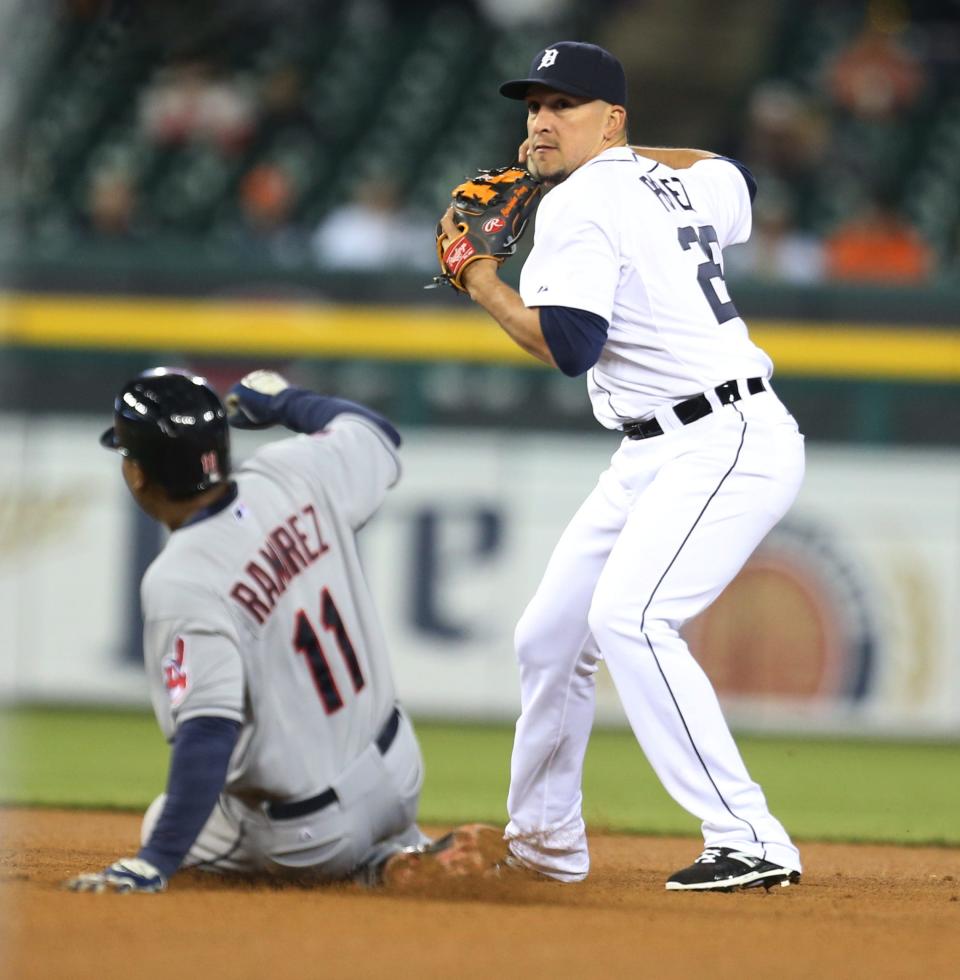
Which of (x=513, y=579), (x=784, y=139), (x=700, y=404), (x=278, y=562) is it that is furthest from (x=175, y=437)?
(x=784, y=139)

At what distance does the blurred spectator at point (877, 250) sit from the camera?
30.0 ft

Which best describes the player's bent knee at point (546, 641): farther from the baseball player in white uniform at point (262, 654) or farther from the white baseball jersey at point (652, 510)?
the baseball player in white uniform at point (262, 654)

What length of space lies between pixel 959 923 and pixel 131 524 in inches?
205

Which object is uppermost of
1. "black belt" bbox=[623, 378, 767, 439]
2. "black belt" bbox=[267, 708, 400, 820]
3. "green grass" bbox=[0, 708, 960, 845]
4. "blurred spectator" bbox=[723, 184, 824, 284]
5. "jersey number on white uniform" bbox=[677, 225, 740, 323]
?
"blurred spectator" bbox=[723, 184, 824, 284]

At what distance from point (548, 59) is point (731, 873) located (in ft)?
5.86

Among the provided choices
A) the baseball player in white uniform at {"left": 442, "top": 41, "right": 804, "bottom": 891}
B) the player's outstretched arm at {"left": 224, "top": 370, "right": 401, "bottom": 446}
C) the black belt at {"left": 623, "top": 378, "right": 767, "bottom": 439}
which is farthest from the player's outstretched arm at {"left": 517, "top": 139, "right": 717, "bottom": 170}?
the player's outstretched arm at {"left": 224, "top": 370, "right": 401, "bottom": 446}

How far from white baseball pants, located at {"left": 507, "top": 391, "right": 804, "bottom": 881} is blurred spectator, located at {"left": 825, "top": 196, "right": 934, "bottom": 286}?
531 cm

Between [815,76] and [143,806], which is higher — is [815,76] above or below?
above

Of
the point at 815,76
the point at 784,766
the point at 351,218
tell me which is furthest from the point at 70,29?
the point at 784,766

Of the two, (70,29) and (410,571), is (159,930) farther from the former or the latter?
(70,29)

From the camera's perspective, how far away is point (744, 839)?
3.71m

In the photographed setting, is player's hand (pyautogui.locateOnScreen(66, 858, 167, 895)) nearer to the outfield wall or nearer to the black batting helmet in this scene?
the black batting helmet

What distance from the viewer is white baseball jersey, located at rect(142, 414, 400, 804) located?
3074 millimetres

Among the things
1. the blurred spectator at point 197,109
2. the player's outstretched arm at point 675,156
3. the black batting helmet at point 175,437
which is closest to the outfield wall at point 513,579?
the blurred spectator at point 197,109
